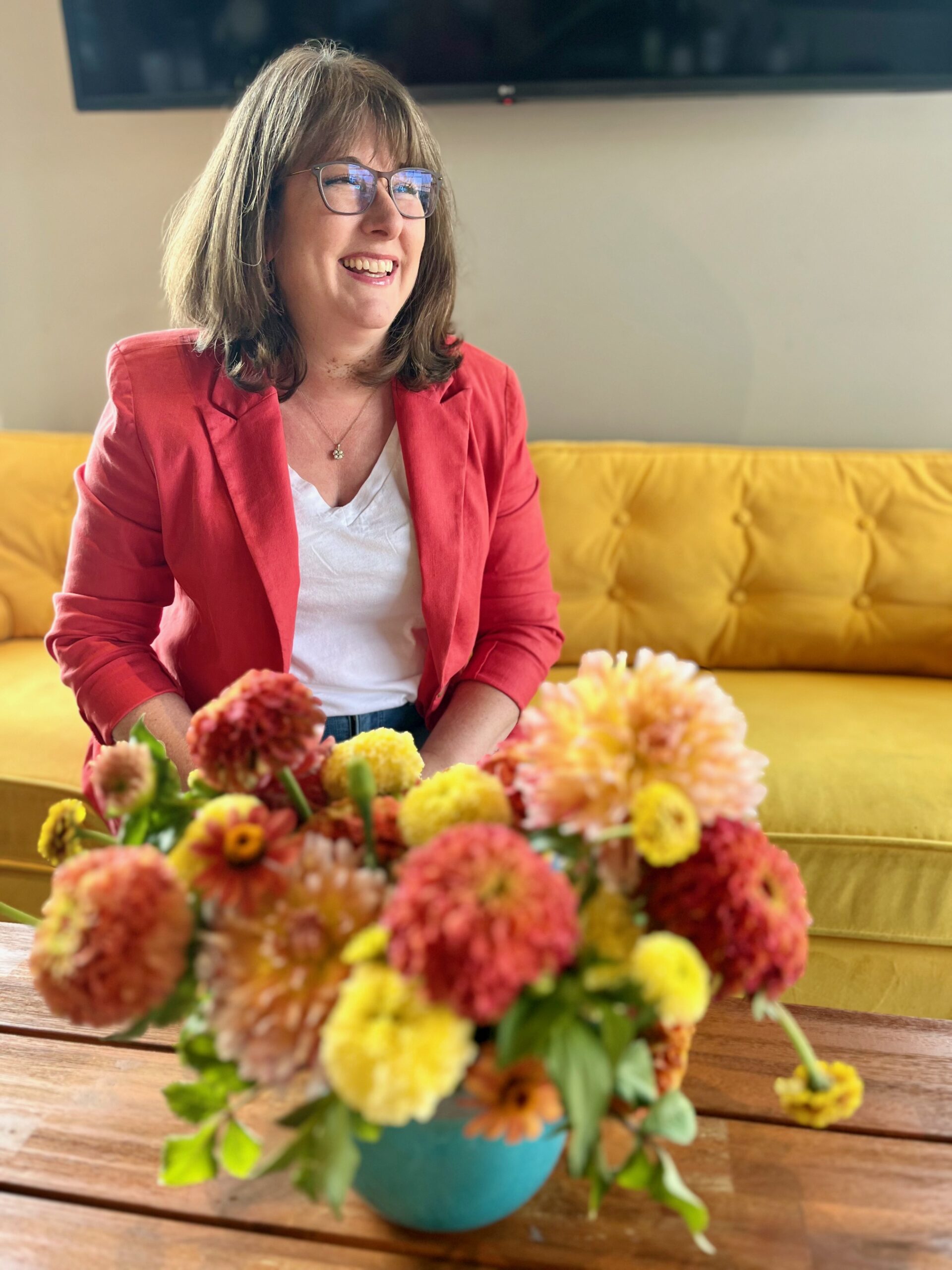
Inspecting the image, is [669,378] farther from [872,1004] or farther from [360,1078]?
[360,1078]

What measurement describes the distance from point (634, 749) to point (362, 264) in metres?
0.88

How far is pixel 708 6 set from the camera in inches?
75.1

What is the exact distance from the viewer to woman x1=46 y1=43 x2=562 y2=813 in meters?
1.18

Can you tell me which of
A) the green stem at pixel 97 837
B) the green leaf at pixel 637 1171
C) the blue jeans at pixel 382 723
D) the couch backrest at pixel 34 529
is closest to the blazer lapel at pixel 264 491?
the blue jeans at pixel 382 723

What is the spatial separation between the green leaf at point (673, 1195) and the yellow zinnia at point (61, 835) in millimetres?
374

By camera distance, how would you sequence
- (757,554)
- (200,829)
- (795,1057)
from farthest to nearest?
(757,554) → (795,1057) → (200,829)

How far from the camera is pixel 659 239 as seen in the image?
2.11 metres

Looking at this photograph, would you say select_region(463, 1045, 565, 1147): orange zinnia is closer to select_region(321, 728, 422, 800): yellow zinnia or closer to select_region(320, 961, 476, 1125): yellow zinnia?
select_region(320, 961, 476, 1125): yellow zinnia

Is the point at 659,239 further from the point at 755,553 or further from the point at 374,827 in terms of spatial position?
the point at 374,827

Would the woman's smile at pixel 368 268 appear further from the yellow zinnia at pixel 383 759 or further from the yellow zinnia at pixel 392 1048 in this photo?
the yellow zinnia at pixel 392 1048

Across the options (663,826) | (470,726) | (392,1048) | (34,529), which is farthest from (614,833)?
(34,529)

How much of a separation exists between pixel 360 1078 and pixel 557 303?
2.00 m

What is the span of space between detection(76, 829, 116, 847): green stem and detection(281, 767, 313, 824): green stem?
12 centimetres

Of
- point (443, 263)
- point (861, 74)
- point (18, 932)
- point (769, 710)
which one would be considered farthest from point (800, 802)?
point (861, 74)
